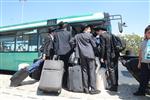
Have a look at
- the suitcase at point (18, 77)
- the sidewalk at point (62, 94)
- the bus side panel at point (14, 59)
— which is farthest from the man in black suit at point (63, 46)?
the bus side panel at point (14, 59)

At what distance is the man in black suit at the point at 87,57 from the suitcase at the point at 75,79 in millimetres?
118

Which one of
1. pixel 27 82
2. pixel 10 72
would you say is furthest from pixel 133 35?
pixel 27 82

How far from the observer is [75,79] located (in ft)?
29.2

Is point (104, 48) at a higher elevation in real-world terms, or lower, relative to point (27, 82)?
higher

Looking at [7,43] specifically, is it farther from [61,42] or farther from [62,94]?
[62,94]

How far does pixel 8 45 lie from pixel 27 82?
237 inches

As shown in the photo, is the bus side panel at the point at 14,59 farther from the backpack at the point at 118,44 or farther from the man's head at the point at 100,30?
the backpack at the point at 118,44

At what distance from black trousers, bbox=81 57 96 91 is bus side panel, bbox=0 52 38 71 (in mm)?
5583

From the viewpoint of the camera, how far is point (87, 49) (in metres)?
8.81

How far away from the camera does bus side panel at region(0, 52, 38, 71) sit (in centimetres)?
1441

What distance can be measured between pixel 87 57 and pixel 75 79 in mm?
715

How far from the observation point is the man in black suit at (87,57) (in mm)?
8688

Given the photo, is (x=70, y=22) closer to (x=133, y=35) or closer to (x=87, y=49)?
(x=87, y=49)

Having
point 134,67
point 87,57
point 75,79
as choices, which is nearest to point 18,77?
point 75,79
